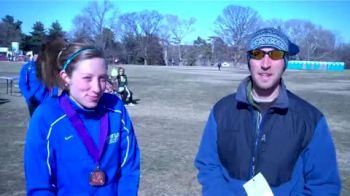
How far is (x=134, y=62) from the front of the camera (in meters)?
88.6

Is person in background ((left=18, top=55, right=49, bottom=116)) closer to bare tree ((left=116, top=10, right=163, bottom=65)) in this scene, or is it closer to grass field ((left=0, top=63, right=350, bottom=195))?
grass field ((left=0, top=63, right=350, bottom=195))

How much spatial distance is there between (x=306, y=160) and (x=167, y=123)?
8494mm

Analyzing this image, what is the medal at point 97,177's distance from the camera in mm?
2234

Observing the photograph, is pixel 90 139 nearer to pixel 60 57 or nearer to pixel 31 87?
pixel 60 57

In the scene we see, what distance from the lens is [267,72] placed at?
93.8 inches

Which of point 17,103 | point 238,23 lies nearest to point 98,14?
point 238,23

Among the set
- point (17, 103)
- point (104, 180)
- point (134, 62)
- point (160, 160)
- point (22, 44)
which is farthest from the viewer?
point (134, 62)

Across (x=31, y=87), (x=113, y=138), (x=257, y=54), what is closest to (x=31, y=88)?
(x=31, y=87)

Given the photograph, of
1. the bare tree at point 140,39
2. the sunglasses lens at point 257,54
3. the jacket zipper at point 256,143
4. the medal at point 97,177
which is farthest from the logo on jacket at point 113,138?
the bare tree at point 140,39

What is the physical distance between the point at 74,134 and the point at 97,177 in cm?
30

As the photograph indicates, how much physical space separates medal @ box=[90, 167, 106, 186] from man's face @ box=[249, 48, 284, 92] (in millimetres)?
1154

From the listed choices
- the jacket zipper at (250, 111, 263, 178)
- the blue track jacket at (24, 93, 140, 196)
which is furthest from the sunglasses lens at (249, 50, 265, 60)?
the blue track jacket at (24, 93, 140, 196)

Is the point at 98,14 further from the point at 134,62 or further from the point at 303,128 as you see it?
the point at 303,128

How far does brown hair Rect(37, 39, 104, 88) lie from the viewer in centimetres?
225
